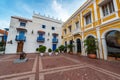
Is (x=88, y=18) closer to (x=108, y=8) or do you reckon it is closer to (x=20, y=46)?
(x=108, y=8)

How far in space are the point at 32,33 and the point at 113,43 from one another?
1577cm

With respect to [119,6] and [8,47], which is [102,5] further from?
[8,47]

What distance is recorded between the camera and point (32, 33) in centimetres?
1587

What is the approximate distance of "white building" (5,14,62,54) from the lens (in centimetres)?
1402

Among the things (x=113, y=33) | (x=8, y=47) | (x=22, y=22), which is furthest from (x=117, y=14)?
(x=8, y=47)

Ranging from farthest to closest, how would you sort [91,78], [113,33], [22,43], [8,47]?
[22,43] → [8,47] → [113,33] → [91,78]

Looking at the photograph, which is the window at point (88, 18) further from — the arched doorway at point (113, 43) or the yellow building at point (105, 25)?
the arched doorway at point (113, 43)

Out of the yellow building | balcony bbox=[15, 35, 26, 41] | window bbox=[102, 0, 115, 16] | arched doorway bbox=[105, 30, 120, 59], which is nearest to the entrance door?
balcony bbox=[15, 35, 26, 41]

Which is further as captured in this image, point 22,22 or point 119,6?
point 22,22

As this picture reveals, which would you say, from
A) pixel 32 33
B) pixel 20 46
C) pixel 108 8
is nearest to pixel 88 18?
pixel 108 8

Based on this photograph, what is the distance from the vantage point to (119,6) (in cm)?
605

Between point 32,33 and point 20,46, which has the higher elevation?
point 32,33

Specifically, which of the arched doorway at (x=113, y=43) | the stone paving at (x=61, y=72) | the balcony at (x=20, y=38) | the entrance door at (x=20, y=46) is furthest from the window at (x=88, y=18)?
the entrance door at (x=20, y=46)

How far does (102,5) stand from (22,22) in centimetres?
1633
